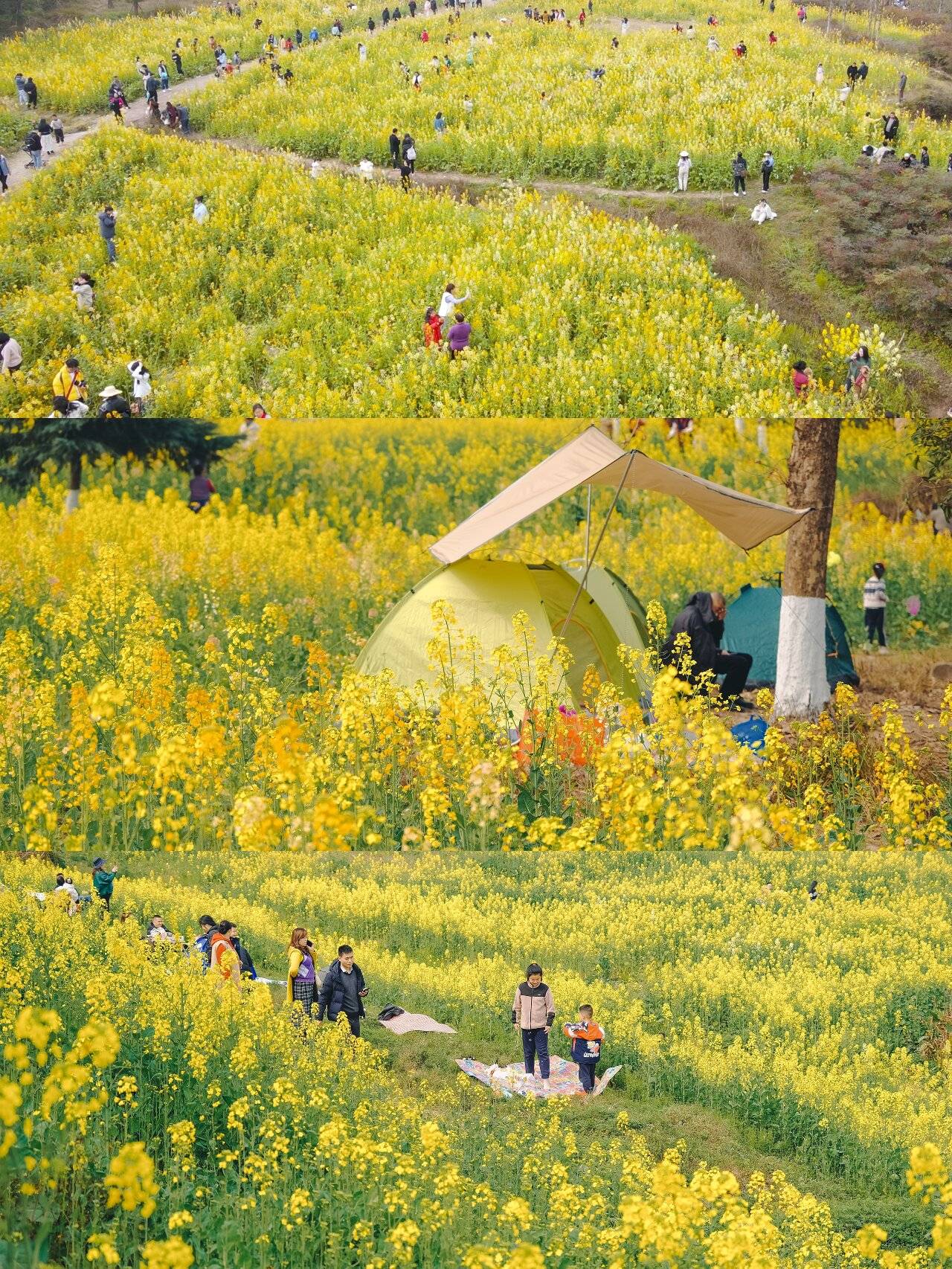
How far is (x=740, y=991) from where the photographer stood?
846 centimetres

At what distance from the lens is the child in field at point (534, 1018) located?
25.6ft

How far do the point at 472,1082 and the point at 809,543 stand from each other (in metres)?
4.70

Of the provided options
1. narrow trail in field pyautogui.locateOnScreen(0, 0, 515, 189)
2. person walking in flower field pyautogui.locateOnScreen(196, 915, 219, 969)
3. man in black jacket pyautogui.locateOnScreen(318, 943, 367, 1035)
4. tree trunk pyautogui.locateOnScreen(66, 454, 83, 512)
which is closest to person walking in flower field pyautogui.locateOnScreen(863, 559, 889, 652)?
man in black jacket pyautogui.locateOnScreen(318, 943, 367, 1035)

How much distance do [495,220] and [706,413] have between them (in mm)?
2528

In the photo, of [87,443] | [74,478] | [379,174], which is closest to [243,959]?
[74,478]

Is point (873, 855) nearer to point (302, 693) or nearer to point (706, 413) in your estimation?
point (706, 413)

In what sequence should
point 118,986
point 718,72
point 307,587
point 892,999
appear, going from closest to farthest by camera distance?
point 118,986 → point 892,999 → point 307,587 → point 718,72

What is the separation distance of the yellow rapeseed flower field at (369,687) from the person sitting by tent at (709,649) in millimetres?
204

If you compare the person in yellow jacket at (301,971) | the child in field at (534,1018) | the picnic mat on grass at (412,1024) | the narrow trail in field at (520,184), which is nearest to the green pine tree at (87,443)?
the narrow trail in field at (520,184)

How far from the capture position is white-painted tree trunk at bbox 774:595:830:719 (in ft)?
31.0

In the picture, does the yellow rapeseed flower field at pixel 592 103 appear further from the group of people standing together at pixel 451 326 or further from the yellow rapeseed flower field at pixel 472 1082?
the yellow rapeseed flower field at pixel 472 1082

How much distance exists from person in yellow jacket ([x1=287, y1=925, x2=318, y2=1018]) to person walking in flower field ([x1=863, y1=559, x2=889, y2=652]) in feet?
15.9

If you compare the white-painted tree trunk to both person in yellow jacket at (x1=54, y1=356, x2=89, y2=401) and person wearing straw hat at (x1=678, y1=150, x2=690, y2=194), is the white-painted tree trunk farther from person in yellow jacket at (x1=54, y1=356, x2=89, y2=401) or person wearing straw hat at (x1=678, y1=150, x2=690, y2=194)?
person in yellow jacket at (x1=54, y1=356, x2=89, y2=401)

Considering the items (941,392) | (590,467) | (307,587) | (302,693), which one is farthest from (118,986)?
(941,392)
